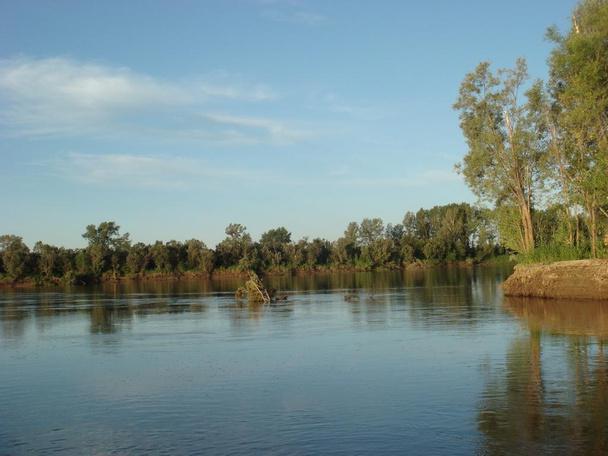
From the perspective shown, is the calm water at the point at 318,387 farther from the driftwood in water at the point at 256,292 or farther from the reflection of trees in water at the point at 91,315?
the driftwood in water at the point at 256,292

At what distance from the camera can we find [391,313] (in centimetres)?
3475

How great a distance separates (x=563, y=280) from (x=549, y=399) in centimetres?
2487

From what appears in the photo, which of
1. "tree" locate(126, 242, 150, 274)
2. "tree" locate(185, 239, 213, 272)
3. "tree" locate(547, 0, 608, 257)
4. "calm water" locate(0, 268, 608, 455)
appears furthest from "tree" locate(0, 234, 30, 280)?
"tree" locate(547, 0, 608, 257)

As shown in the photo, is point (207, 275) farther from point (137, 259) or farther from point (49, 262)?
point (49, 262)

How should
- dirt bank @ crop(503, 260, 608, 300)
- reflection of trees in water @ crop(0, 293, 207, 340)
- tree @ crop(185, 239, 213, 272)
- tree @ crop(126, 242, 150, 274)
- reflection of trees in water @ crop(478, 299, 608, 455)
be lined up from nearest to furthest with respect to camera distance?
reflection of trees in water @ crop(478, 299, 608, 455), reflection of trees in water @ crop(0, 293, 207, 340), dirt bank @ crop(503, 260, 608, 300), tree @ crop(126, 242, 150, 274), tree @ crop(185, 239, 213, 272)

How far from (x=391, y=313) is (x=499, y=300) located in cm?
898

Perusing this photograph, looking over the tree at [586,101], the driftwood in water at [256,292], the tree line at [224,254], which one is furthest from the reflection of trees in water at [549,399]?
the tree line at [224,254]

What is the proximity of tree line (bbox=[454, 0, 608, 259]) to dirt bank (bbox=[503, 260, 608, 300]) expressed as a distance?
5.07 feet

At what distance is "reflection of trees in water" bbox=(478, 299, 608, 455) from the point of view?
10.7 m

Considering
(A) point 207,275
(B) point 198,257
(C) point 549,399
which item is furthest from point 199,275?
(C) point 549,399

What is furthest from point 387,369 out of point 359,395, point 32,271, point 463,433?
point 32,271

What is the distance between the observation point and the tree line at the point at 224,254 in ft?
380

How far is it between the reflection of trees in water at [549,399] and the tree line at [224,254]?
9676 cm

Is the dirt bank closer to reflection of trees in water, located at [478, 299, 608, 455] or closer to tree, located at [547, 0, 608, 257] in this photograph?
tree, located at [547, 0, 608, 257]
